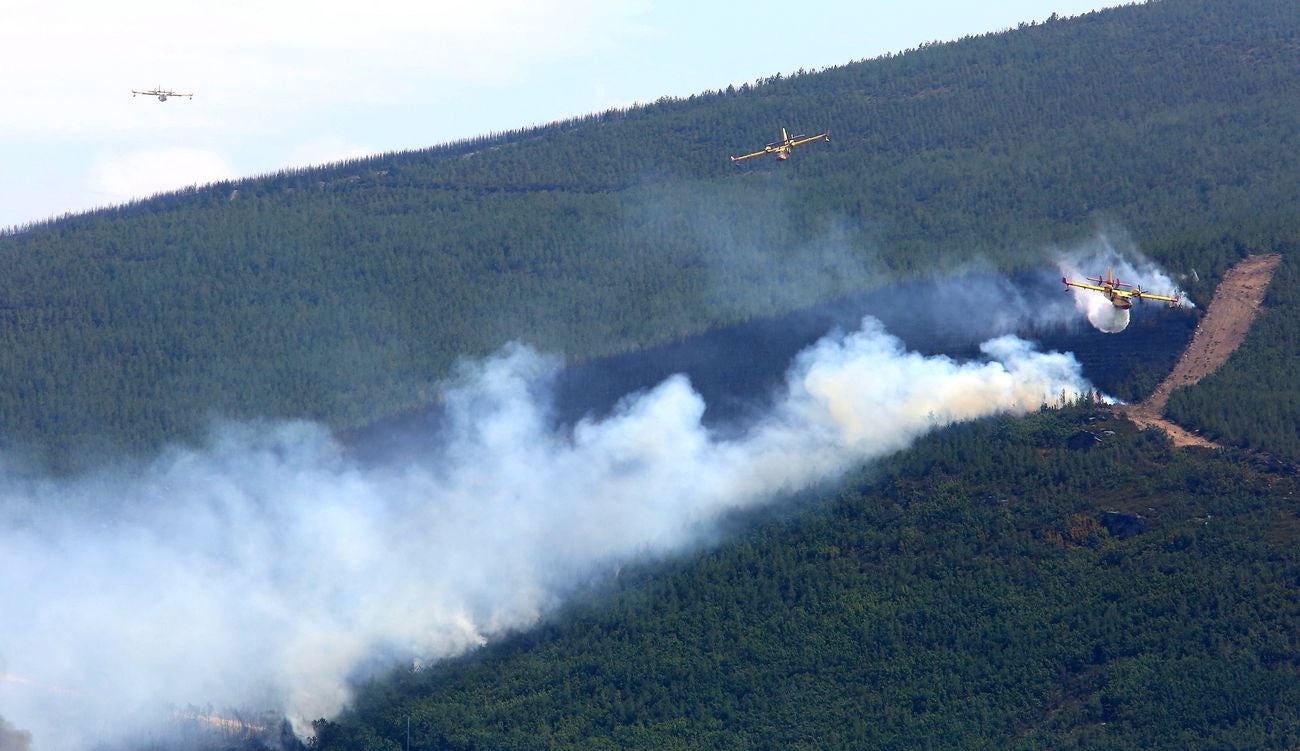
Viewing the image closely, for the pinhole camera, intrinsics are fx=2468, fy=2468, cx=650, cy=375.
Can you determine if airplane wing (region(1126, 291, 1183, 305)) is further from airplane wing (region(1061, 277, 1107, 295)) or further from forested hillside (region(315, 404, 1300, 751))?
forested hillside (region(315, 404, 1300, 751))

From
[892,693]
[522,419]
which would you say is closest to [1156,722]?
[892,693]

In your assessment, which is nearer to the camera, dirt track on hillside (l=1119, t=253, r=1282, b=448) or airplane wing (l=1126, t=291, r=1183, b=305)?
dirt track on hillside (l=1119, t=253, r=1282, b=448)

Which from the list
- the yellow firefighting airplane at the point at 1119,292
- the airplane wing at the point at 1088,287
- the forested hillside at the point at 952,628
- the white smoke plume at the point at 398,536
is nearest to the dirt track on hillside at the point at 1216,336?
the forested hillside at the point at 952,628

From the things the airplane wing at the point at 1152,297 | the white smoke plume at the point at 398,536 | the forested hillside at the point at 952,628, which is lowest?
the forested hillside at the point at 952,628

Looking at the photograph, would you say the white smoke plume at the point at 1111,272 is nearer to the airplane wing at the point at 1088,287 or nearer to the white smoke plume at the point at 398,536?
the airplane wing at the point at 1088,287

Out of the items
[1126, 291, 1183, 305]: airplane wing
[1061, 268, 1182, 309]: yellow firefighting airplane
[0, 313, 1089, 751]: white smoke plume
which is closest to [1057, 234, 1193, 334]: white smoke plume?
[1061, 268, 1182, 309]: yellow firefighting airplane
